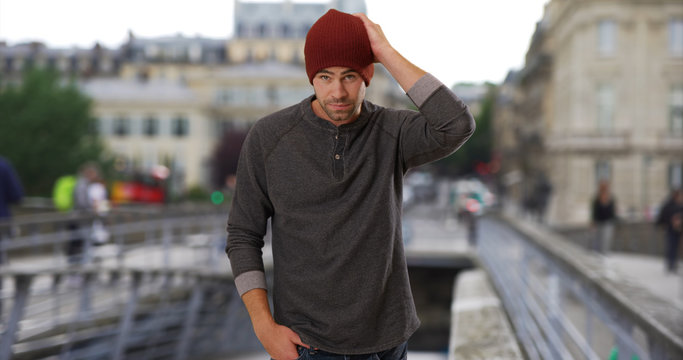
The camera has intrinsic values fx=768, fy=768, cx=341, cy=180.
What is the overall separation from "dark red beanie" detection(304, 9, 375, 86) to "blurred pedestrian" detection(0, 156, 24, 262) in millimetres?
6148

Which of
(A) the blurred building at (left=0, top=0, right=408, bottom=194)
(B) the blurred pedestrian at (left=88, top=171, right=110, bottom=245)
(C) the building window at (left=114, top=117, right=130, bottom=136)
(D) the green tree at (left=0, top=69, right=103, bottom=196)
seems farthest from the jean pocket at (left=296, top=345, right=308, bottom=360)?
(C) the building window at (left=114, top=117, right=130, bottom=136)

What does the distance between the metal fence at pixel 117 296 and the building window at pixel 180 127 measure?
5674 centimetres

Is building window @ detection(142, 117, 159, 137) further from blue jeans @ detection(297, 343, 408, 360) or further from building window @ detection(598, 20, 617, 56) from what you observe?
blue jeans @ detection(297, 343, 408, 360)

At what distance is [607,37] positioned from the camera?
39.1 m

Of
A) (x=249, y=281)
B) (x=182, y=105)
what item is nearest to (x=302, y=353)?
(x=249, y=281)

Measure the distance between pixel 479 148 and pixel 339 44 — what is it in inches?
3828

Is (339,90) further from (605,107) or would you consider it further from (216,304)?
(605,107)

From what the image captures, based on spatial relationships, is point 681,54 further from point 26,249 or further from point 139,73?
point 139,73

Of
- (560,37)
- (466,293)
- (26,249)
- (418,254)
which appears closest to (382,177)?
(466,293)

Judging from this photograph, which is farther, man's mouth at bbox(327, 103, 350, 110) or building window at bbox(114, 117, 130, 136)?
building window at bbox(114, 117, 130, 136)

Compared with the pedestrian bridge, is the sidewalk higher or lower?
lower

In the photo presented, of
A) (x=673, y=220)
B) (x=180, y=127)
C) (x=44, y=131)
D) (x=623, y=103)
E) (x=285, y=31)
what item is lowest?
(x=673, y=220)

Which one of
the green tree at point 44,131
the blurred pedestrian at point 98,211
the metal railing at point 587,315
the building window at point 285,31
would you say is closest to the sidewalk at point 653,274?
the metal railing at point 587,315

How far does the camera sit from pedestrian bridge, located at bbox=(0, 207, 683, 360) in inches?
141
